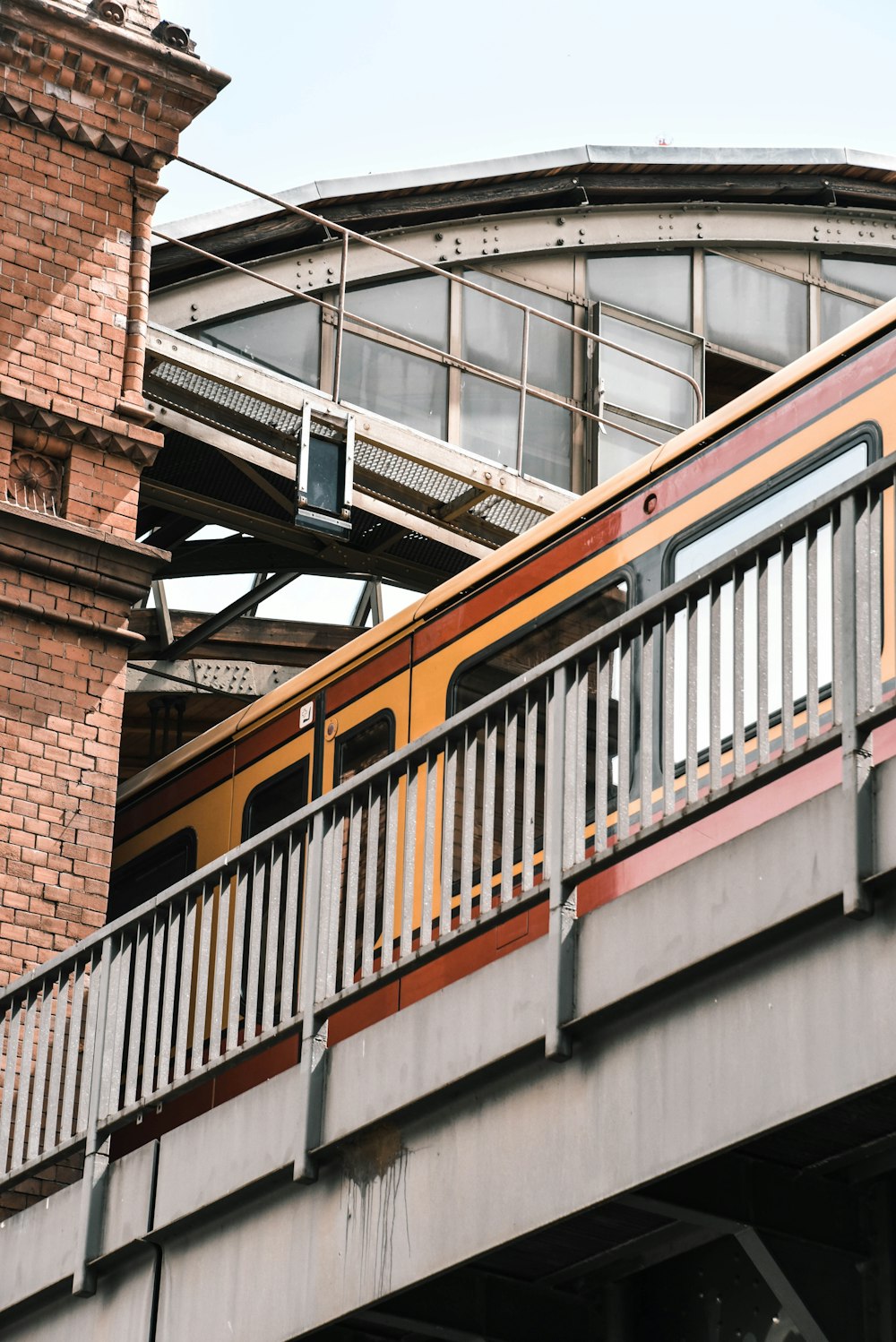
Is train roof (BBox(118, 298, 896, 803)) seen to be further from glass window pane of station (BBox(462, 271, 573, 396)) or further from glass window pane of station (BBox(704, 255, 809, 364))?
glass window pane of station (BBox(704, 255, 809, 364))

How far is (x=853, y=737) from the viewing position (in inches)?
231

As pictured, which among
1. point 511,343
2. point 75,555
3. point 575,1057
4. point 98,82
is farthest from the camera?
point 511,343

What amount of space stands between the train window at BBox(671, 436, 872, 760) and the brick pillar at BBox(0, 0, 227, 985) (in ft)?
14.7

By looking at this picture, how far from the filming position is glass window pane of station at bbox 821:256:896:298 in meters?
23.5

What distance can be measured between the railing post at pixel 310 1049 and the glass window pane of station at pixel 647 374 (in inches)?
546

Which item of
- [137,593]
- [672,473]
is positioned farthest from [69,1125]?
[137,593]

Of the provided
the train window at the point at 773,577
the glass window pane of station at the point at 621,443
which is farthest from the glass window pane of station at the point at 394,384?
the train window at the point at 773,577

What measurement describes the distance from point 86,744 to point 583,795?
6.36 m

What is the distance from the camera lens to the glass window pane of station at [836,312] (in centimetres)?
2308

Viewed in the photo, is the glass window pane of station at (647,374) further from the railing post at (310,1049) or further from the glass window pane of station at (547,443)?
the railing post at (310,1049)

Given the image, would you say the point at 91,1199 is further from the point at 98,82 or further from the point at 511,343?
the point at 511,343

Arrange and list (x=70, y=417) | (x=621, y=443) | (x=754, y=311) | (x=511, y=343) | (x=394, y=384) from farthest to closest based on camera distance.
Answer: (x=754, y=311) → (x=511, y=343) → (x=621, y=443) → (x=394, y=384) → (x=70, y=417)

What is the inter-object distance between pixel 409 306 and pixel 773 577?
12280 mm

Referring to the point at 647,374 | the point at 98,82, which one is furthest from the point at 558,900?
the point at 647,374
